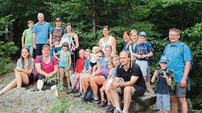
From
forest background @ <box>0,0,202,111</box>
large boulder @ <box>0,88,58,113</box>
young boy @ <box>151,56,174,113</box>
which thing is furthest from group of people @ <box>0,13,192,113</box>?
forest background @ <box>0,0,202,111</box>

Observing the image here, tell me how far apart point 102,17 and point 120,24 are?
Answer: 1090 mm

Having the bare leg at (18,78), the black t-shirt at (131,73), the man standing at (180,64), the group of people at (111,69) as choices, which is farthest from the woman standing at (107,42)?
the bare leg at (18,78)

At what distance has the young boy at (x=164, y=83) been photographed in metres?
4.27

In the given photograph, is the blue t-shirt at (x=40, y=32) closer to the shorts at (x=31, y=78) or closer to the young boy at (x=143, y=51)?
the shorts at (x=31, y=78)

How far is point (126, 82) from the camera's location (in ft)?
15.0

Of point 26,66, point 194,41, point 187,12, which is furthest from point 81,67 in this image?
point 187,12

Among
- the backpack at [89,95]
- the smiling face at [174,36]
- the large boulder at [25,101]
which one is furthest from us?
the backpack at [89,95]

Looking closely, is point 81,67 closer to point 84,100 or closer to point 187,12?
point 84,100

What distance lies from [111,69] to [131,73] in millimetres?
715

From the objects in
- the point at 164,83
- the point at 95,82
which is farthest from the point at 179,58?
the point at 95,82

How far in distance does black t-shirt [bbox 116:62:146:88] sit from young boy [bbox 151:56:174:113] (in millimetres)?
407

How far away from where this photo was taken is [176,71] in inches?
174

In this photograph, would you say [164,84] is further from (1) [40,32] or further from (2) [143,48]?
(1) [40,32]

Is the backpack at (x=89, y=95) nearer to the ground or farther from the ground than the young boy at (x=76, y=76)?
nearer to the ground
